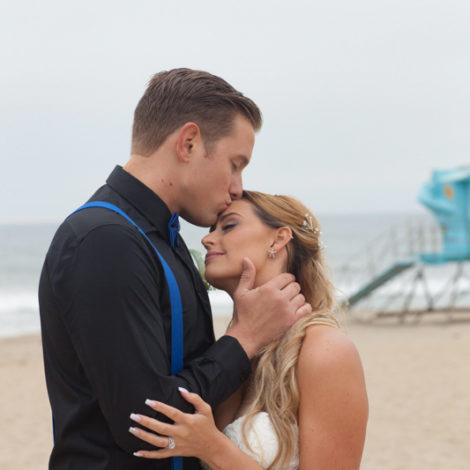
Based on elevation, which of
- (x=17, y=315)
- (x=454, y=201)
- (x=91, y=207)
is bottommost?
(x=17, y=315)

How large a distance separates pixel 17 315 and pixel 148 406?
29668 mm

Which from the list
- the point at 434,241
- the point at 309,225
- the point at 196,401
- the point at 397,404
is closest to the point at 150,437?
the point at 196,401

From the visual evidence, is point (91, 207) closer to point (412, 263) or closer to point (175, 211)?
point (175, 211)

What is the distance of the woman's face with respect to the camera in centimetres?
272

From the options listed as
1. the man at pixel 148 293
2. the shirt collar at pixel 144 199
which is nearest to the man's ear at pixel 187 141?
the man at pixel 148 293

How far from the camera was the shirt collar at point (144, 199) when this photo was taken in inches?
92.4

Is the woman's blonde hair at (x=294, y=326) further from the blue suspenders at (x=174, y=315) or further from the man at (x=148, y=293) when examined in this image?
the blue suspenders at (x=174, y=315)

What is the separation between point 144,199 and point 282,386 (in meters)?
0.88

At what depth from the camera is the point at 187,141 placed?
2.33 metres

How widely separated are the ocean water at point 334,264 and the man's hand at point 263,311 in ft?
1.90

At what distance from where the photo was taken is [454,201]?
23969 millimetres

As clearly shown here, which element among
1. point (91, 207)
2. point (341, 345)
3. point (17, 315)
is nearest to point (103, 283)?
point (91, 207)

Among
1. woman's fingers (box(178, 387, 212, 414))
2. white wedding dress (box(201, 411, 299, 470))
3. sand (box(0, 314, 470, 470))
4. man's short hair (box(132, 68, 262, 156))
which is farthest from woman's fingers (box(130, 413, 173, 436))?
sand (box(0, 314, 470, 470))

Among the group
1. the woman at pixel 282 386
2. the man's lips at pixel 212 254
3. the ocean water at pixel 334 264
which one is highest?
the man's lips at pixel 212 254
